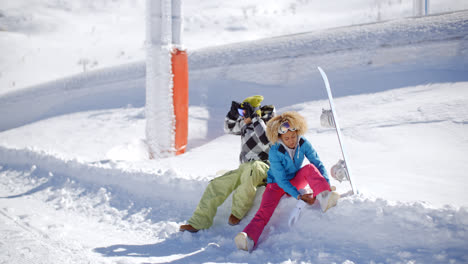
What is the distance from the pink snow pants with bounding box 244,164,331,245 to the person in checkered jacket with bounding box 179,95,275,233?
7.6 inches

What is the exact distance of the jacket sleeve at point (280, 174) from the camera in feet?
8.23

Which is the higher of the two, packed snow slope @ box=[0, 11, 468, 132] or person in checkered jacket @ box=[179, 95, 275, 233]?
packed snow slope @ box=[0, 11, 468, 132]

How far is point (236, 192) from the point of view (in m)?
2.82

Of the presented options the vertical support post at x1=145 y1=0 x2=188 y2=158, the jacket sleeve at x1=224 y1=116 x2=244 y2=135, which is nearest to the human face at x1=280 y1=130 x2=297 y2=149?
the jacket sleeve at x1=224 y1=116 x2=244 y2=135

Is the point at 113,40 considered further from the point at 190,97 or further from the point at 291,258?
the point at 291,258

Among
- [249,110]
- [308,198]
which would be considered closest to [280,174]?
[308,198]

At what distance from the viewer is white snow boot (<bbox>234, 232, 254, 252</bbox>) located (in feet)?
7.82

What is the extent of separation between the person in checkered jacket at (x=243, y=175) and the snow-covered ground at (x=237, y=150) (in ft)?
0.41

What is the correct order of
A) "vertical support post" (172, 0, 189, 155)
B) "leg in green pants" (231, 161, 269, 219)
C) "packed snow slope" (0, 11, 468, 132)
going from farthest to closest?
"packed snow slope" (0, 11, 468, 132) < "vertical support post" (172, 0, 189, 155) < "leg in green pants" (231, 161, 269, 219)

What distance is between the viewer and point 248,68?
27.3 feet

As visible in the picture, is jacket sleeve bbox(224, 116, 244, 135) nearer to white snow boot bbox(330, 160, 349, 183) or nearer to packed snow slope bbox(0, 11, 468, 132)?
white snow boot bbox(330, 160, 349, 183)

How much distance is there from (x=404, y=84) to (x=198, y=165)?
3988 millimetres

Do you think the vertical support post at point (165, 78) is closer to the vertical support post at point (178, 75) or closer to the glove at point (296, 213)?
Result: the vertical support post at point (178, 75)

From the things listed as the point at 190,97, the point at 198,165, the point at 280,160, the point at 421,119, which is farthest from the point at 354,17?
the point at 280,160
